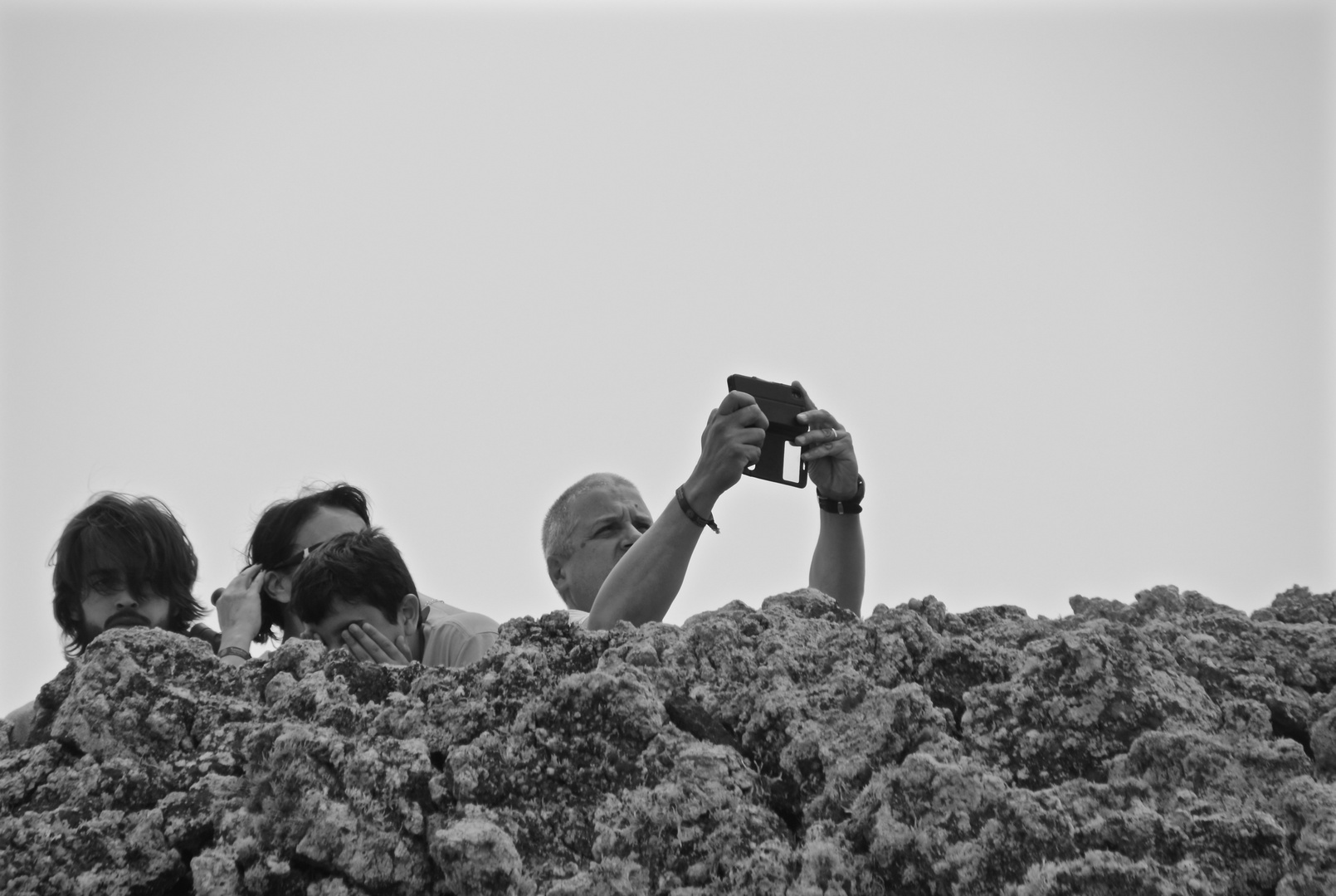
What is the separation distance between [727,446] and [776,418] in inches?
10.0

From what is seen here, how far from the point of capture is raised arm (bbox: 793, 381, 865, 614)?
2822 mm

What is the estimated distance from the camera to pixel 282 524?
3.46m

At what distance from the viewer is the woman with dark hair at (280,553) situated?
2922 millimetres

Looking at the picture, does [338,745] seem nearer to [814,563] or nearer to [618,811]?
[618,811]

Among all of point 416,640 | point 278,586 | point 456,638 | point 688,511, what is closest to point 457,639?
point 456,638

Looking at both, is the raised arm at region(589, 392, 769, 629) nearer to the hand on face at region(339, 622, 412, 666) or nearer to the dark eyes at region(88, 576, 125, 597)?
the hand on face at region(339, 622, 412, 666)

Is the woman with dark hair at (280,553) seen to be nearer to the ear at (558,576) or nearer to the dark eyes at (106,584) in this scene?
the dark eyes at (106,584)

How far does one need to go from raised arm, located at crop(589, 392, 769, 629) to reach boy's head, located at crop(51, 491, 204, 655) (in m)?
0.87

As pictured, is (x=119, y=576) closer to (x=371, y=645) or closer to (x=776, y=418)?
(x=371, y=645)

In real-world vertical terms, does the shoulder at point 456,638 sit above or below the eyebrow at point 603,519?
below

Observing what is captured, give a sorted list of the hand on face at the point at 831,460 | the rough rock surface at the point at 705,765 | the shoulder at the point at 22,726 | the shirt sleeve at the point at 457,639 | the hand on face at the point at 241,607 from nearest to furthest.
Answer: the rough rock surface at the point at 705,765 < the shoulder at the point at 22,726 < the shirt sleeve at the point at 457,639 < the hand on face at the point at 241,607 < the hand on face at the point at 831,460

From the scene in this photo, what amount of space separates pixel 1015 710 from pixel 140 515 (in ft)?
6.18

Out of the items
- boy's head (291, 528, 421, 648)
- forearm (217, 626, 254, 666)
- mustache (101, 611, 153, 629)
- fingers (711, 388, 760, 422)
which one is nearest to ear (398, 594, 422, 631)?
boy's head (291, 528, 421, 648)

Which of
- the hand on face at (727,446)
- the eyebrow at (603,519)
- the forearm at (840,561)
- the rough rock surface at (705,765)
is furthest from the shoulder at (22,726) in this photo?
the eyebrow at (603,519)
